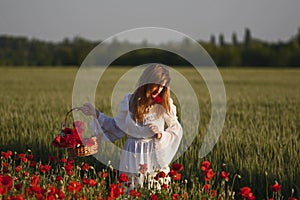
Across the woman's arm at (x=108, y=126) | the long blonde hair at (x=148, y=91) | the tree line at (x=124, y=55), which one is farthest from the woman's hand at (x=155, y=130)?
the tree line at (x=124, y=55)

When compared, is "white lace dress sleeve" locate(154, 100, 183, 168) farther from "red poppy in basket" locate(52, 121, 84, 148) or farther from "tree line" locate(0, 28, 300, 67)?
"tree line" locate(0, 28, 300, 67)

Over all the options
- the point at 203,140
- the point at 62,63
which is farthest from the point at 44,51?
the point at 203,140

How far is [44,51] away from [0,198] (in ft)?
208

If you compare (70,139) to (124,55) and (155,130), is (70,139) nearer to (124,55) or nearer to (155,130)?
(155,130)

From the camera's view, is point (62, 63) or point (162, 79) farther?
point (62, 63)

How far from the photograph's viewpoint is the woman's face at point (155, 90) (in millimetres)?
3949

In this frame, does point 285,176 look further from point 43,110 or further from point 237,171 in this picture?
point 43,110

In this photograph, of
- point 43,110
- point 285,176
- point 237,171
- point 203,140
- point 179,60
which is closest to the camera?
point 285,176

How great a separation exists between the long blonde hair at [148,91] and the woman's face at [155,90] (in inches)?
0.5

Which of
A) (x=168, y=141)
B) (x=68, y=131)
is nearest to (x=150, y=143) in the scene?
(x=168, y=141)

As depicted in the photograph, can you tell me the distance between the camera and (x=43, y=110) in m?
9.14

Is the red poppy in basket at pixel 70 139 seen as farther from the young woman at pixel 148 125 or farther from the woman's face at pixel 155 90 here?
the woman's face at pixel 155 90

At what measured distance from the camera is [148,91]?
3953mm

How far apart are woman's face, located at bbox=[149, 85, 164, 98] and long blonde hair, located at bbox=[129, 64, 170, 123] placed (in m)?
0.01
